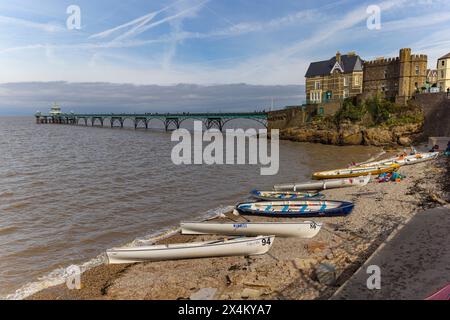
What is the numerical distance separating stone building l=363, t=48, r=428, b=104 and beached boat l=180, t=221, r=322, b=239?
4772 cm

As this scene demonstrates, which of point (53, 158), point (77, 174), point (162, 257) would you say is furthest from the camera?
point (53, 158)

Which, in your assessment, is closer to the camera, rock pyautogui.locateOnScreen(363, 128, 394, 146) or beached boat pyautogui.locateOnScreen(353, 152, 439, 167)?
beached boat pyautogui.locateOnScreen(353, 152, 439, 167)

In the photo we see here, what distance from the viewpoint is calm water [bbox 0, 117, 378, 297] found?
15.1m

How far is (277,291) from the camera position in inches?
396

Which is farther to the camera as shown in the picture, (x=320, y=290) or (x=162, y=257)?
(x=162, y=257)

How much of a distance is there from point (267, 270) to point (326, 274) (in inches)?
88.9

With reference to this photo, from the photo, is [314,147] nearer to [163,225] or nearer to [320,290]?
[163,225]

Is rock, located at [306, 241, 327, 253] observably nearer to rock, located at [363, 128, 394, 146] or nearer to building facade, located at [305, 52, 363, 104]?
rock, located at [363, 128, 394, 146]

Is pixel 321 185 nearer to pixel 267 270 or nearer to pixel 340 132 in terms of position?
pixel 267 270

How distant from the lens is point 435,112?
47031 mm

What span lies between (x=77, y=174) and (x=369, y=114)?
48611 mm

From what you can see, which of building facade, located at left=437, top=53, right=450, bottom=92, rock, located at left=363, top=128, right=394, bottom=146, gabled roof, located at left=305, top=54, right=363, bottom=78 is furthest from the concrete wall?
gabled roof, located at left=305, top=54, right=363, bottom=78

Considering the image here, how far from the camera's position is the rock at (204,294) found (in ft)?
32.7
